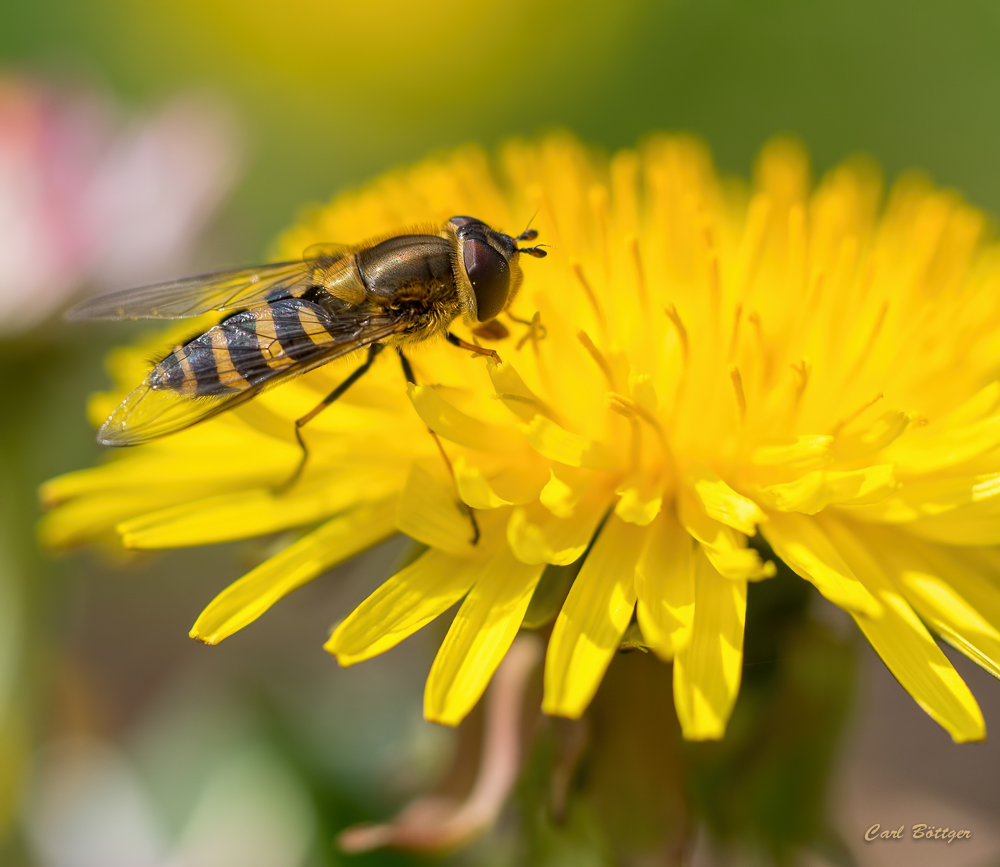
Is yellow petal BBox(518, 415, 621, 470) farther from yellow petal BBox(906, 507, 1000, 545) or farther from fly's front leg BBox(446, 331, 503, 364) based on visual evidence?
yellow petal BBox(906, 507, 1000, 545)

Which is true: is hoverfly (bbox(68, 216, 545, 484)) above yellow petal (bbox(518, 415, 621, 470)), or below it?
above

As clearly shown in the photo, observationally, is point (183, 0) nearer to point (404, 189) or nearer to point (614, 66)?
point (614, 66)

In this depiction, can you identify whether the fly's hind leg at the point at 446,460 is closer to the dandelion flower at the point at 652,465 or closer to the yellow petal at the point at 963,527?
the dandelion flower at the point at 652,465

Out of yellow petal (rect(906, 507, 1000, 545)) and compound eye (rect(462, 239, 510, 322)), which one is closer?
yellow petal (rect(906, 507, 1000, 545))

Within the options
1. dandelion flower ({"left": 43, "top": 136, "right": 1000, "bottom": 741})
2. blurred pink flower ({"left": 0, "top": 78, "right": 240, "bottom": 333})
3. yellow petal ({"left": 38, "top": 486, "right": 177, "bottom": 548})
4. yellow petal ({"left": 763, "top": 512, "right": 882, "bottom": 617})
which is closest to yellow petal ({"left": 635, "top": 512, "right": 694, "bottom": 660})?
dandelion flower ({"left": 43, "top": 136, "right": 1000, "bottom": 741})

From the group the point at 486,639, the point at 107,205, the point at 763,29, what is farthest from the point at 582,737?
the point at 763,29

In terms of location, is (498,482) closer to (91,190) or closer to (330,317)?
(330,317)

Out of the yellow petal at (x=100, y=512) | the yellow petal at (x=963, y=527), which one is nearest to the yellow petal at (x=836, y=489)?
the yellow petal at (x=963, y=527)
